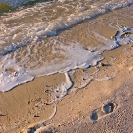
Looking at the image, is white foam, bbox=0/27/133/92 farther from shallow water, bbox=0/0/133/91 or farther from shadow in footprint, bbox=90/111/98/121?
shadow in footprint, bbox=90/111/98/121

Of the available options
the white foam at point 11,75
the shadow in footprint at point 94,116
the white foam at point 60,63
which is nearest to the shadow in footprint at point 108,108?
the shadow in footprint at point 94,116

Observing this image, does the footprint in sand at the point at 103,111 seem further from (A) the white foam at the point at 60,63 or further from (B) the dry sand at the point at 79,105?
(A) the white foam at the point at 60,63

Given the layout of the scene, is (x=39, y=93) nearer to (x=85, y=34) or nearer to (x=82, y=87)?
(x=82, y=87)

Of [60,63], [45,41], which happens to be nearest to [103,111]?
[60,63]

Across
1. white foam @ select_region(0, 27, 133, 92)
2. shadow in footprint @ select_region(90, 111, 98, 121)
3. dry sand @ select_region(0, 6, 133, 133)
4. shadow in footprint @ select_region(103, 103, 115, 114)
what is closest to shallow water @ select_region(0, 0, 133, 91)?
white foam @ select_region(0, 27, 133, 92)

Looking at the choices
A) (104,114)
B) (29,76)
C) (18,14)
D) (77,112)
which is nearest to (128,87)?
(104,114)
